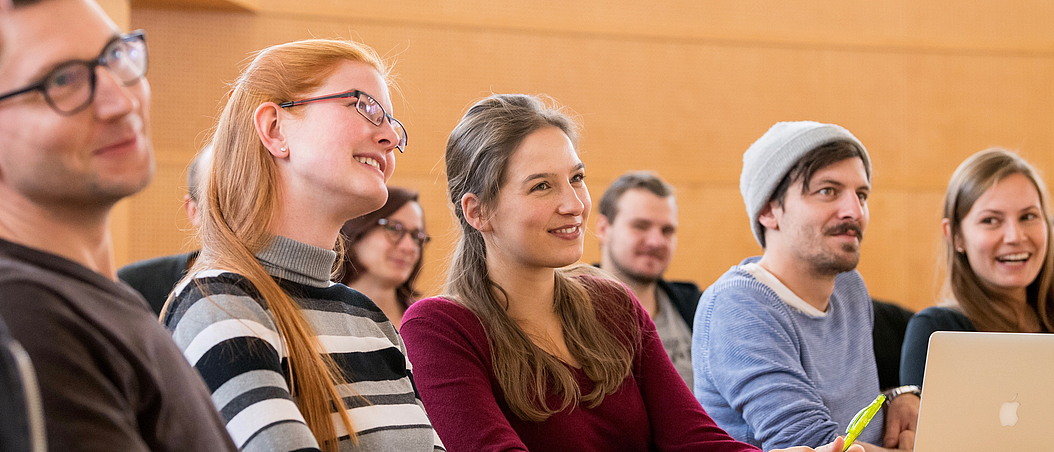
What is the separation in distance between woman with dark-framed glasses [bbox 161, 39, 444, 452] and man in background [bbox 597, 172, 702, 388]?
2.06m

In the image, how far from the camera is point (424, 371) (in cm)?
149

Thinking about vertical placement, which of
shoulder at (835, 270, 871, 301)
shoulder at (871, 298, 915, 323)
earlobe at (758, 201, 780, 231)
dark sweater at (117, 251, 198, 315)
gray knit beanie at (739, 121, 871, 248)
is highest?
gray knit beanie at (739, 121, 871, 248)

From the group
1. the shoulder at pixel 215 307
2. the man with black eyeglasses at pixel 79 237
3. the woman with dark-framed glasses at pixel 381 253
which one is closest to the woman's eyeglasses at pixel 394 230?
the woman with dark-framed glasses at pixel 381 253

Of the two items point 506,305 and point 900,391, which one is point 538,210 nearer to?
point 506,305

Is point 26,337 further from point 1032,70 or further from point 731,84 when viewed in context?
point 1032,70

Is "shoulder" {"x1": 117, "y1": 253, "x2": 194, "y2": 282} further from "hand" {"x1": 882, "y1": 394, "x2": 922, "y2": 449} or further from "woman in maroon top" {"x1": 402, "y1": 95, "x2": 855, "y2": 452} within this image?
"hand" {"x1": 882, "y1": 394, "x2": 922, "y2": 449}

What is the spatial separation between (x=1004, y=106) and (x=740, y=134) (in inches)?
61.0

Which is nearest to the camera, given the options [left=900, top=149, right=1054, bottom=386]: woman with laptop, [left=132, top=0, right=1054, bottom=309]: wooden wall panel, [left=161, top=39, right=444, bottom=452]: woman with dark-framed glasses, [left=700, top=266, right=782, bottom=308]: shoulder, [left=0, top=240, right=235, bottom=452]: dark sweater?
[left=0, top=240, right=235, bottom=452]: dark sweater

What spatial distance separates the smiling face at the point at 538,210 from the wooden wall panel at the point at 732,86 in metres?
2.53

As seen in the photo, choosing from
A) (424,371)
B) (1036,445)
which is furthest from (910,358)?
(424,371)

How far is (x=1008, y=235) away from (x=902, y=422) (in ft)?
2.67

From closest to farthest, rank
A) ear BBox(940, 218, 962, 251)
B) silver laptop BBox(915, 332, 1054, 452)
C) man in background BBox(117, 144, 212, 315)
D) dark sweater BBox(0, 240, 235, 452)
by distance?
dark sweater BBox(0, 240, 235, 452) < silver laptop BBox(915, 332, 1054, 452) < ear BBox(940, 218, 962, 251) < man in background BBox(117, 144, 212, 315)

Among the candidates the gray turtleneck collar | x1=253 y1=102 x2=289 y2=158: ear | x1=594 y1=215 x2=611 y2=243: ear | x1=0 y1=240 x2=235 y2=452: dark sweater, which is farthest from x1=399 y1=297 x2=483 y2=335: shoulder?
x1=594 y1=215 x2=611 y2=243: ear

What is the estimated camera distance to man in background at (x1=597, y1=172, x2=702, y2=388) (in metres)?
3.30
